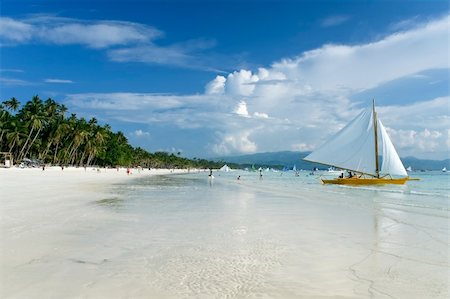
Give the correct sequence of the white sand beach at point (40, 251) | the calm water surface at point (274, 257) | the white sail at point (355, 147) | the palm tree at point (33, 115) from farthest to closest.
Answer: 1. the palm tree at point (33, 115)
2. the white sail at point (355, 147)
3. the calm water surface at point (274, 257)
4. the white sand beach at point (40, 251)

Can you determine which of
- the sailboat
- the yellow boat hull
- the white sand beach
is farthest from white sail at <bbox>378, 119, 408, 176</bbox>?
the white sand beach

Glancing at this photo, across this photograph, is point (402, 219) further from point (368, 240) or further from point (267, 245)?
point (267, 245)

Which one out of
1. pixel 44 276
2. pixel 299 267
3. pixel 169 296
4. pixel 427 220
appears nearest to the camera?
pixel 169 296

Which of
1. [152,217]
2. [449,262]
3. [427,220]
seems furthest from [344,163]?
[449,262]

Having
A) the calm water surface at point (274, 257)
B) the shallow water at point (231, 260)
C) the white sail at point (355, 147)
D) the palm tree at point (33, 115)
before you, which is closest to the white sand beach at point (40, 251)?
the shallow water at point (231, 260)

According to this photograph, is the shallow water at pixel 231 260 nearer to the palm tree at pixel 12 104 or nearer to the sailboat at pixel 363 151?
the sailboat at pixel 363 151

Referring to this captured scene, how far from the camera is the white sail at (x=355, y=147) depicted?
41.8 metres

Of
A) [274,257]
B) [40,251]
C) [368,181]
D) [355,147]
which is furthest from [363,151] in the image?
[40,251]

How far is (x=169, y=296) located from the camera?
4.89 m

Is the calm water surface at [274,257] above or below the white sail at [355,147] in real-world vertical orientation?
below

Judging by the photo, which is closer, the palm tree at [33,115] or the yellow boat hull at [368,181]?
the yellow boat hull at [368,181]

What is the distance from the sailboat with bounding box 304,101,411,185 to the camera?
4181cm

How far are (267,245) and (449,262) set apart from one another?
354cm

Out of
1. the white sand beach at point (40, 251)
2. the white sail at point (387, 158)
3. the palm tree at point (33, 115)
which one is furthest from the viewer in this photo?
the palm tree at point (33, 115)
